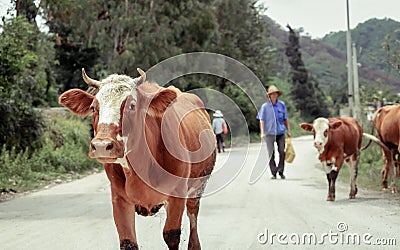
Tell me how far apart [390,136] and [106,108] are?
816 centimetres

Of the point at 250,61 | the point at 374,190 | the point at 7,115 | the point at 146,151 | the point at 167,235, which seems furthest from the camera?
the point at 250,61

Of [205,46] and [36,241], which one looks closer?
[36,241]

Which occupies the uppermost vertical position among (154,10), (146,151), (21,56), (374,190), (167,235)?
(154,10)

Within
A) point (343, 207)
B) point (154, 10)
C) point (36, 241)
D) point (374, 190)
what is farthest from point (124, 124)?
point (154, 10)

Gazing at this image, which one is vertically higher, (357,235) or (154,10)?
(154,10)

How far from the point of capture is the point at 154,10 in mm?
27000

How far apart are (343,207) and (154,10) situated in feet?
63.2

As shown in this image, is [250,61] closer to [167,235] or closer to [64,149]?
[64,149]

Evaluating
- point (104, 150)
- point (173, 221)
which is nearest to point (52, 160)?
point (173, 221)

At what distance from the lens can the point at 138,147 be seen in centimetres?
476

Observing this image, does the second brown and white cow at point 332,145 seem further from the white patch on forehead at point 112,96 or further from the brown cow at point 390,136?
the white patch on forehead at point 112,96

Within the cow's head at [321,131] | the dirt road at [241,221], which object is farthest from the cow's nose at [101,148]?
the cow's head at [321,131]

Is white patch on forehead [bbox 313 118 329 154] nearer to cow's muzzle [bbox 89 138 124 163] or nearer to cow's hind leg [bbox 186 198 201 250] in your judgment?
cow's hind leg [bbox 186 198 201 250]

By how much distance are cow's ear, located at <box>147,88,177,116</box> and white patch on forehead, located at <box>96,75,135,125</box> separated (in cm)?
27
